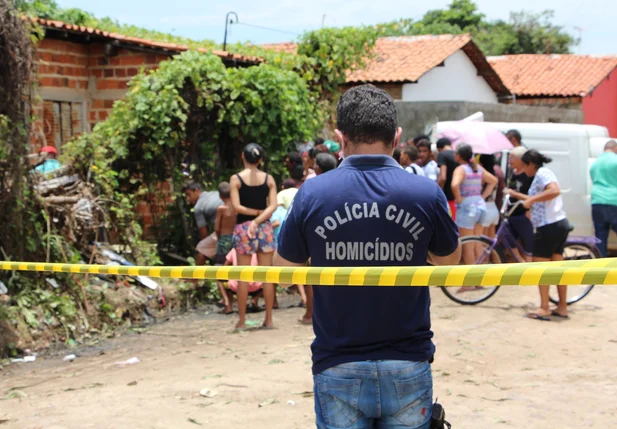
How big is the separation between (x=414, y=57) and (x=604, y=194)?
15.3 m

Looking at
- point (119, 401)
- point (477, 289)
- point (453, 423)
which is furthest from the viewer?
point (477, 289)

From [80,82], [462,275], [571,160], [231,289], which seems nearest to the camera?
[462,275]

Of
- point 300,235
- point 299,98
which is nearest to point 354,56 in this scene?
point 299,98

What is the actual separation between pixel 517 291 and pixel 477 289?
75 centimetres

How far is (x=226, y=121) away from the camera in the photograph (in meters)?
10.6

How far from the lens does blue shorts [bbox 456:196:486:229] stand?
959 centimetres

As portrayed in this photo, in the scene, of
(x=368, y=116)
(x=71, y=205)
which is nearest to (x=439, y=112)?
(x=71, y=205)

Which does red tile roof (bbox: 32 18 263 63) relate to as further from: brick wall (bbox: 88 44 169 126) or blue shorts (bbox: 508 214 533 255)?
blue shorts (bbox: 508 214 533 255)

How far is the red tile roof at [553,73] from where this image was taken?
29828 millimetres

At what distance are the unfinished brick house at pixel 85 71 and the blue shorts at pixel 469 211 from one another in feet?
16.6

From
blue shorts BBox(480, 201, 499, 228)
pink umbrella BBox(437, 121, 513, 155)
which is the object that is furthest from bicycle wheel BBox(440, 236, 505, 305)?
pink umbrella BBox(437, 121, 513, 155)

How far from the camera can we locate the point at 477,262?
923 cm

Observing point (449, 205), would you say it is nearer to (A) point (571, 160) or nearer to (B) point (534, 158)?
(B) point (534, 158)

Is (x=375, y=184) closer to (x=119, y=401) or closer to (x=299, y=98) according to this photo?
(x=119, y=401)
